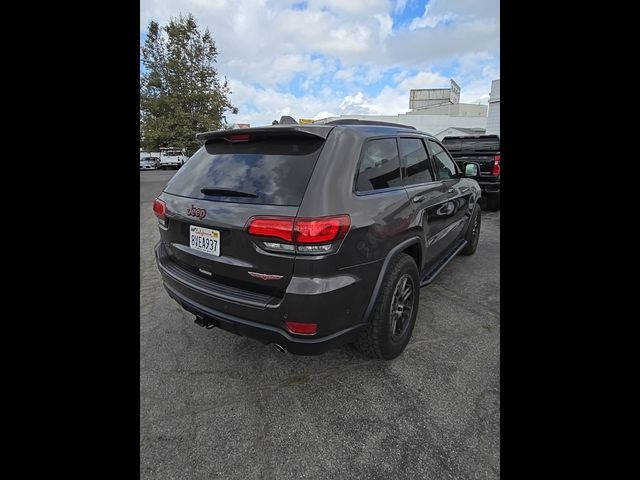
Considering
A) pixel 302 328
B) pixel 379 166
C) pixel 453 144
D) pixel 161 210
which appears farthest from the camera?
pixel 453 144

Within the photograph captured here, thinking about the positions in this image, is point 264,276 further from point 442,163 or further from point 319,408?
point 442,163

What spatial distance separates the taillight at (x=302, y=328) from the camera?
5.84ft

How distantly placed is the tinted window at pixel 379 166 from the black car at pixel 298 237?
0.01m

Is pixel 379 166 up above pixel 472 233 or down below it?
above

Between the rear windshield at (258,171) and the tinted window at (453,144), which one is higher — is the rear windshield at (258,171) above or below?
below

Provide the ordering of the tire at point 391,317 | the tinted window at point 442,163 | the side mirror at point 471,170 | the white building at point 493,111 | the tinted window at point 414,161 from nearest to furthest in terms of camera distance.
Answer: the tire at point 391,317, the tinted window at point 414,161, the tinted window at point 442,163, the side mirror at point 471,170, the white building at point 493,111

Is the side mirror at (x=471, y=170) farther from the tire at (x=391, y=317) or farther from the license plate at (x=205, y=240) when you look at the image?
the license plate at (x=205, y=240)

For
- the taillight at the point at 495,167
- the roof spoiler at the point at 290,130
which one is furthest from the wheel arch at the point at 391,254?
the taillight at the point at 495,167

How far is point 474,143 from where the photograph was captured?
858 centimetres

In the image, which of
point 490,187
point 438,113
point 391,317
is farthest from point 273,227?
point 438,113

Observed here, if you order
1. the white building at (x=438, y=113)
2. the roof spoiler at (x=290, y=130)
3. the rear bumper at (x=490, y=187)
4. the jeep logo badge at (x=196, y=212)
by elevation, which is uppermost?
the white building at (x=438, y=113)

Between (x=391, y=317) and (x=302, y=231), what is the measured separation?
3.61 ft
